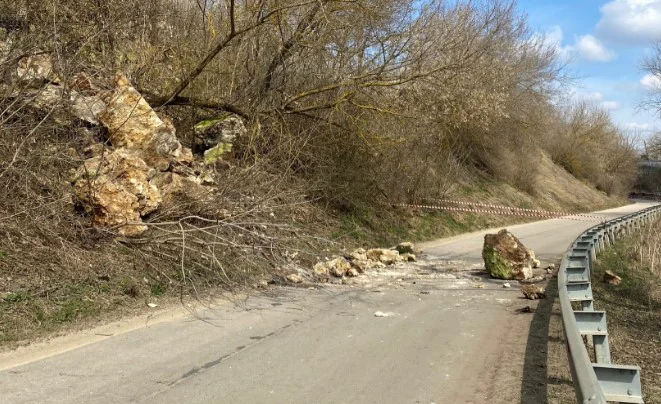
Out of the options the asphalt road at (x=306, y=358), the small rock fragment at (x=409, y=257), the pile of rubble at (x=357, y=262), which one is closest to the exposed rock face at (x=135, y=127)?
the pile of rubble at (x=357, y=262)

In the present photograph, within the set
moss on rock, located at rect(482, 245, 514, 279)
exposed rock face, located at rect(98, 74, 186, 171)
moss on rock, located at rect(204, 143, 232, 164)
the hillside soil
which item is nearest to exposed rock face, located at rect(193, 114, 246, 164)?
moss on rock, located at rect(204, 143, 232, 164)

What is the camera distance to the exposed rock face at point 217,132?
47.3 ft

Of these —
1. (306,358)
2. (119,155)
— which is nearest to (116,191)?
(119,155)

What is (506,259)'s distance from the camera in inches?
450

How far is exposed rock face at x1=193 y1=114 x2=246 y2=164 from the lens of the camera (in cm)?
1441

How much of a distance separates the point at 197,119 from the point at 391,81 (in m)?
5.02

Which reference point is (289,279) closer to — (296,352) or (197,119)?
(296,352)

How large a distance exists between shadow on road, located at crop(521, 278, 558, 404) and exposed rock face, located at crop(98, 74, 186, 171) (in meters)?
6.76

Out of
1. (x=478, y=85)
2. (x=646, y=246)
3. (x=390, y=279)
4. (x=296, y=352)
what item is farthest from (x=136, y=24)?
(x=646, y=246)

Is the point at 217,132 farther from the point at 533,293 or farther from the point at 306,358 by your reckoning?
the point at 306,358

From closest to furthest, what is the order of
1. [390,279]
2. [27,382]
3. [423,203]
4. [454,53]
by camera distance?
[27,382]
[390,279]
[454,53]
[423,203]

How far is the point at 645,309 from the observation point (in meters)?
9.45

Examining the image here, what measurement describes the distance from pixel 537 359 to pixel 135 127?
7.64 metres

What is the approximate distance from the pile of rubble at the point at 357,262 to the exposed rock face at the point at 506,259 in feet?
7.70
